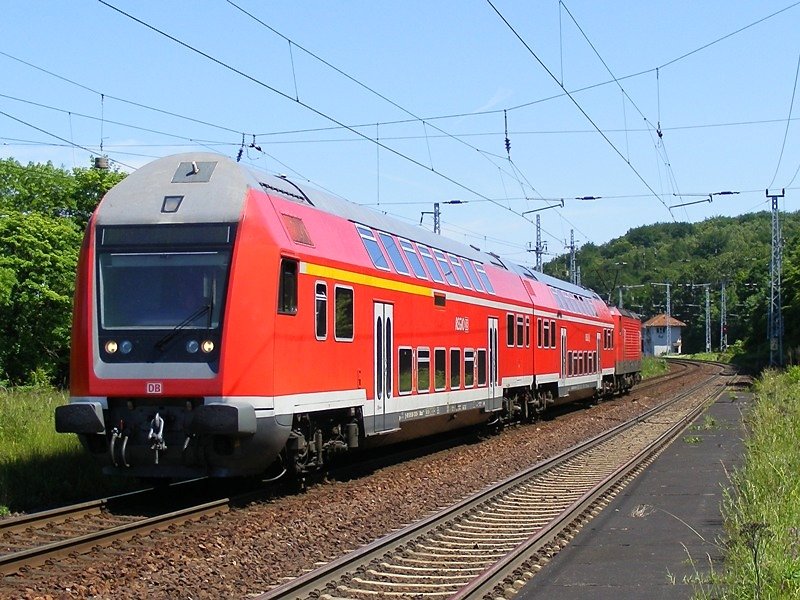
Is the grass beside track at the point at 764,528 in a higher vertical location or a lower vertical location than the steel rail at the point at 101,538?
higher

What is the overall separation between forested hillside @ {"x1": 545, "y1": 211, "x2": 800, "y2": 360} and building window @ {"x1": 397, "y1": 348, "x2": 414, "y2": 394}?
283ft

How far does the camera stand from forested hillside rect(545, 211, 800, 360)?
116875 mm

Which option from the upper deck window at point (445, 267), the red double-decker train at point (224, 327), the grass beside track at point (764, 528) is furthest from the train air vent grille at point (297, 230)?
the upper deck window at point (445, 267)

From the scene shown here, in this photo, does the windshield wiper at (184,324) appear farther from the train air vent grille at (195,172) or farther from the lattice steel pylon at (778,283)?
the lattice steel pylon at (778,283)

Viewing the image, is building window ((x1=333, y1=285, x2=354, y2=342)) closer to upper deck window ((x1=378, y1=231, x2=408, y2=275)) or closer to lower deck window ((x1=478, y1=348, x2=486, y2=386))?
upper deck window ((x1=378, y1=231, x2=408, y2=275))

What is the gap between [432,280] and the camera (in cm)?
1872

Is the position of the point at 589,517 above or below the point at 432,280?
below

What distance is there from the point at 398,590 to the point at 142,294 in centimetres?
515

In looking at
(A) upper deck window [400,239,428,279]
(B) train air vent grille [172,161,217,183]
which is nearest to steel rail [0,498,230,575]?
(B) train air vent grille [172,161,217,183]

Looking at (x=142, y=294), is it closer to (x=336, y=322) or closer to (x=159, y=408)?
(x=159, y=408)

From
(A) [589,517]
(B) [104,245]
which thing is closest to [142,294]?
(B) [104,245]

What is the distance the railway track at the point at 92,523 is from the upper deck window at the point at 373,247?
427 centimetres

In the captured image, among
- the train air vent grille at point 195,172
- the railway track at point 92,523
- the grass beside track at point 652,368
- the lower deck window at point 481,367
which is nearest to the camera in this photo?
the railway track at point 92,523

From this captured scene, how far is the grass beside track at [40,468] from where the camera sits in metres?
13.2
